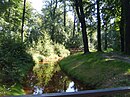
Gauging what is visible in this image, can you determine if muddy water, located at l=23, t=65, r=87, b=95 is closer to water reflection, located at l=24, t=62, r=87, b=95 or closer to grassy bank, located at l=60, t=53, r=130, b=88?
water reflection, located at l=24, t=62, r=87, b=95

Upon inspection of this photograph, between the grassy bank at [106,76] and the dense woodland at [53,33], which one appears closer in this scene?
the grassy bank at [106,76]

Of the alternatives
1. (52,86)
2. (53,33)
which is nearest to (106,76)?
(52,86)

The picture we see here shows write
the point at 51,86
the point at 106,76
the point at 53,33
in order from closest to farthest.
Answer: the point at 106,76, the point at 51,86, the point at 53,33

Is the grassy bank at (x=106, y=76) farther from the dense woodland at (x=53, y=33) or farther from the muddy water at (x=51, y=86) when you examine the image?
the dense woodland at (x=53, y=33)

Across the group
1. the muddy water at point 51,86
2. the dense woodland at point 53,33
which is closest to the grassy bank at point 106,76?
the muddy water at point 51,86

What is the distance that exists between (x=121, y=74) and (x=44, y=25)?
148 ft

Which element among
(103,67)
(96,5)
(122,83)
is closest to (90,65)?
(103,67)

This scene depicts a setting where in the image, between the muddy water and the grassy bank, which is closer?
the grassy bank

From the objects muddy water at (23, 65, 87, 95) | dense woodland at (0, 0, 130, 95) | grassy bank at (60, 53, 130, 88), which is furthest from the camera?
dense woodland at (0, 0, 130, 95)

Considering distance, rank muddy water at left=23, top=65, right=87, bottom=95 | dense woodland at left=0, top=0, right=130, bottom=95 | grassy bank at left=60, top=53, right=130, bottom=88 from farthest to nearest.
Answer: dense woodland at left=0, top=0, right=130, bottom=95 < muddy water at left=23, top=65, right=87, bottom=95 < grassy bank at left=60, top=53, right=130, bottom=88

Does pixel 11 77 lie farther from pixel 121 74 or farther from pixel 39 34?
pixel 39 34

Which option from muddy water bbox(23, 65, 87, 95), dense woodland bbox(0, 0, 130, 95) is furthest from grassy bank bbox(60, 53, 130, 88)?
dense woodland bbox(0, 0, 130, 95)

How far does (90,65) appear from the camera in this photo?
824 inches

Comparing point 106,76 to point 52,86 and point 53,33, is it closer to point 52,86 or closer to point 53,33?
point 52,86
